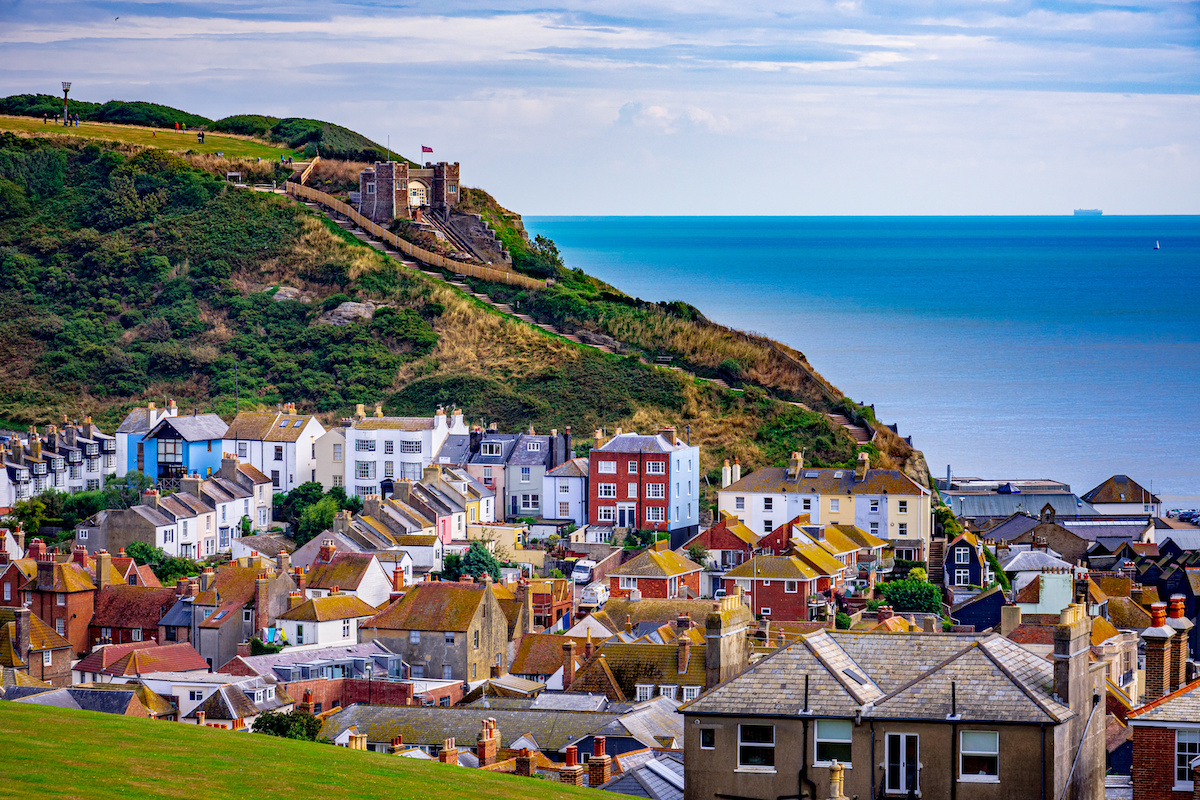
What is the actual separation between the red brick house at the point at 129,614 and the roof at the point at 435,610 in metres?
6.64

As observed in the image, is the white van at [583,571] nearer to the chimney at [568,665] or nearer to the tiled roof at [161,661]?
the tiled roof at [161,661]

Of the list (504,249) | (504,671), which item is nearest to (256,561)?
(504,671)

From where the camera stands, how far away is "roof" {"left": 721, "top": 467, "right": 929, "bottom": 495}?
212ft

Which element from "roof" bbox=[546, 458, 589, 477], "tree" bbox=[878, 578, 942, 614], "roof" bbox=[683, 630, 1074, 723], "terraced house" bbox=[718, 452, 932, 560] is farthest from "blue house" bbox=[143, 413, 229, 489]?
"roof" bbox=[683, 630, 1074, 723]

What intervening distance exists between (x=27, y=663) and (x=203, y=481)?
693 inches

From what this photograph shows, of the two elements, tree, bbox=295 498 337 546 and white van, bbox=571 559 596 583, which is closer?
white van, bbox=571 559 596 583

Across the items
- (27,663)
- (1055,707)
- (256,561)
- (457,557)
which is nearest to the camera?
(1055,707)

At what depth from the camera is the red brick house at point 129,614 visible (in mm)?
50312

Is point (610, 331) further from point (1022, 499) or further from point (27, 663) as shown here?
point (27, 663)

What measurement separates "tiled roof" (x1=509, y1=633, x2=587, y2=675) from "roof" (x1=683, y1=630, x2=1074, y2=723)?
2515 cm

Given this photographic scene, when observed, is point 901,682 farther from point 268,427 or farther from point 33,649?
point 268,427

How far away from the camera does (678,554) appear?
58.2 meters

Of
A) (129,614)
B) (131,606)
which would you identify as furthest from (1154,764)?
(131,606)

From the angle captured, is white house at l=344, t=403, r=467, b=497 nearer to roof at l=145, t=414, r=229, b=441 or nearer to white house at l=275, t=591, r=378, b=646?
roof at l=145, t=414, r=229, b=441
